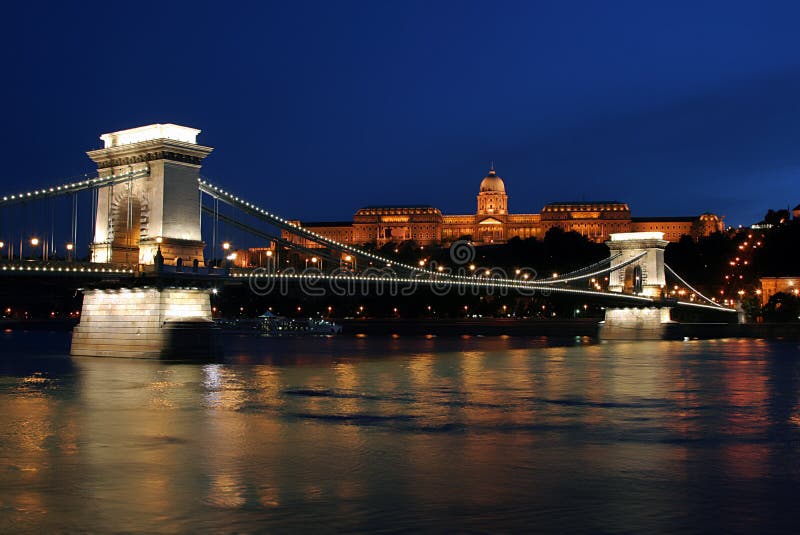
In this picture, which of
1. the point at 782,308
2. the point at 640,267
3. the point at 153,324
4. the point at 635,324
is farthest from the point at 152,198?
the point at 782,308

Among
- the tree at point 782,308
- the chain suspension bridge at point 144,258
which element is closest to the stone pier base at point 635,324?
the tree at point 782,308

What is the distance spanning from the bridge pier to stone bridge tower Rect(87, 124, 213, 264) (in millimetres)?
39034

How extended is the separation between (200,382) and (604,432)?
1268cm

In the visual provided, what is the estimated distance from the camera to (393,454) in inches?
559

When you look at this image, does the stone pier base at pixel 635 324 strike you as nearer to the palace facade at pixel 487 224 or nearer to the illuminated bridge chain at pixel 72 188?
the illuminated bridge chain at pixel 72 188

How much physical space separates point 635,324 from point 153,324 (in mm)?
41628

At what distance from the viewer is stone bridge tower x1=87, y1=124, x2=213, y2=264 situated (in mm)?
33562

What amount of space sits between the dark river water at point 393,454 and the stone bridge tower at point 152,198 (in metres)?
6.01

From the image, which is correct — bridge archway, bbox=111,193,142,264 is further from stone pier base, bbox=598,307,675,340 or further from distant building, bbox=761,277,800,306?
distant building, bbox=761,277,800,306

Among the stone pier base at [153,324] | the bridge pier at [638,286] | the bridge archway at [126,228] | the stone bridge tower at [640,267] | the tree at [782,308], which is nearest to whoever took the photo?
the stone pier base at [153,324]

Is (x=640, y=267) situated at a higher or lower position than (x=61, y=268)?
higher

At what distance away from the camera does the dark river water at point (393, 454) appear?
994 centimetres

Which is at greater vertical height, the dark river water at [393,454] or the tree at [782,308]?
the tree at [782,308]

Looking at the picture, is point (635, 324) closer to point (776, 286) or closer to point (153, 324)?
point (776, 286)
